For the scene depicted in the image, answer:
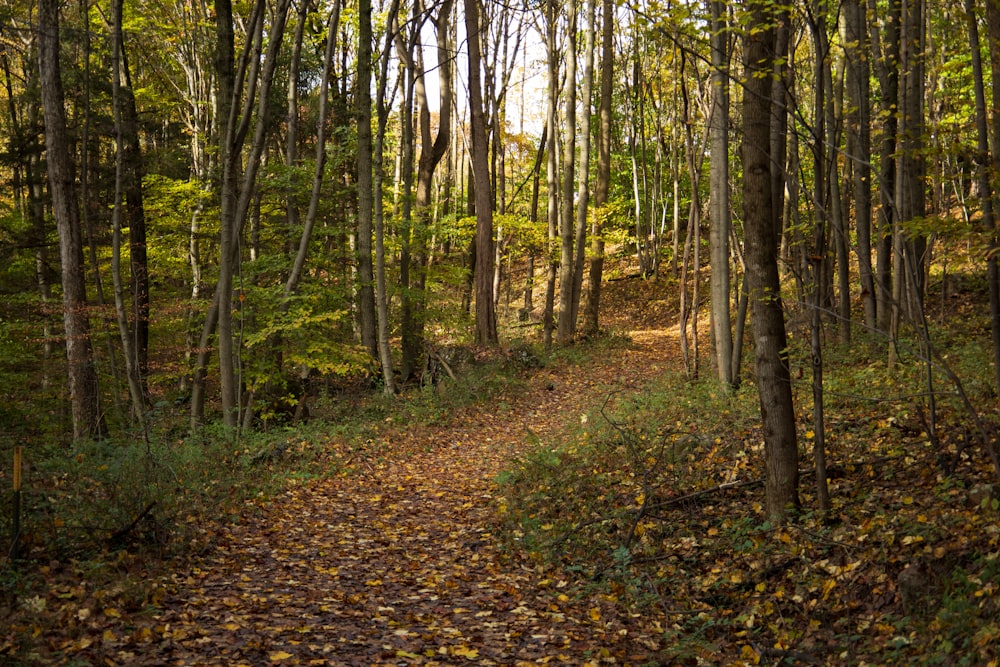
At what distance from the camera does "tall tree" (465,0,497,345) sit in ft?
52.0

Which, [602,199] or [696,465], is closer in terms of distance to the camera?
[696,465]

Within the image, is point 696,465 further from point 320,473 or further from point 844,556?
point 320,473

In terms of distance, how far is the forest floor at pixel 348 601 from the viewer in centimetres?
449

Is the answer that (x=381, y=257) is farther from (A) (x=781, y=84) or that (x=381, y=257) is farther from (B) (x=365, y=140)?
(A) (x=781, y=84)

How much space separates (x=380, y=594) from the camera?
5.82 m

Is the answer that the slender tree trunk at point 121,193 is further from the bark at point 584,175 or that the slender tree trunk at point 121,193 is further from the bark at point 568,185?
the bark at point 584,175

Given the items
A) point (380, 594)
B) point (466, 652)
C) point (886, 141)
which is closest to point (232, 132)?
point (380, 594)

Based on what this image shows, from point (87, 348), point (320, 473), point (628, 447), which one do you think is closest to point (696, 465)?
point (628, 447)

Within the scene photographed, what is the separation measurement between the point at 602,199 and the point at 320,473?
1300 cm

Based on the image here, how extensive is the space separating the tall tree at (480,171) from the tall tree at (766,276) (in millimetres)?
10633

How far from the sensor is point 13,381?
44.0 feet

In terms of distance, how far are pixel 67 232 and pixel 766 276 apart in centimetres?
1057

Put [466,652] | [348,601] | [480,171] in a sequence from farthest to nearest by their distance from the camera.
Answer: [480,171]
[348,601]
[466,652]

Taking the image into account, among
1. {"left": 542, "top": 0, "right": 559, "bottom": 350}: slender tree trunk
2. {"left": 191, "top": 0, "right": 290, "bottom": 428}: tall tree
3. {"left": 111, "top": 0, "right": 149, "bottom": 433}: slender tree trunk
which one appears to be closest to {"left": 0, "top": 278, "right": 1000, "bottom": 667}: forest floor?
{"left": 191, "top": 0, "right": 290, "bottom": 428}: tall tree
